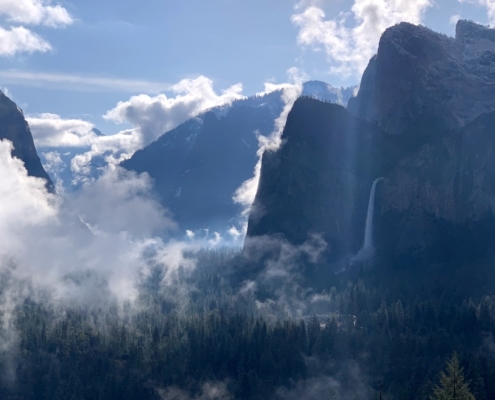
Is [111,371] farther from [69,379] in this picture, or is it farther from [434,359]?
[434,359]

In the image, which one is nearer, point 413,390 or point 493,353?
point 413,390

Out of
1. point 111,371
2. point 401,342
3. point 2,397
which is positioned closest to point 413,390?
point 401,342

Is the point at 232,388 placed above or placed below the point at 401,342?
below

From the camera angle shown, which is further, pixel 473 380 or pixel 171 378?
pixel 171 378

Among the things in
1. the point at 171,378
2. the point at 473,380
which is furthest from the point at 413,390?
the point at 171,378

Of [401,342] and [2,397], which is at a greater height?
[401,342]

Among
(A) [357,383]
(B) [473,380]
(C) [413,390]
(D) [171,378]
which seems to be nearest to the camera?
(B) [473,380]

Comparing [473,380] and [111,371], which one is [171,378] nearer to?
[111,371]

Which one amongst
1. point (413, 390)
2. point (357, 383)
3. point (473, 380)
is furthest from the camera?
point (357, 383)

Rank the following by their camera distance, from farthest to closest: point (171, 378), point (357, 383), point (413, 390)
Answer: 1. point (171, 378)
2. point (357, 383)
3. point (413, 390)
